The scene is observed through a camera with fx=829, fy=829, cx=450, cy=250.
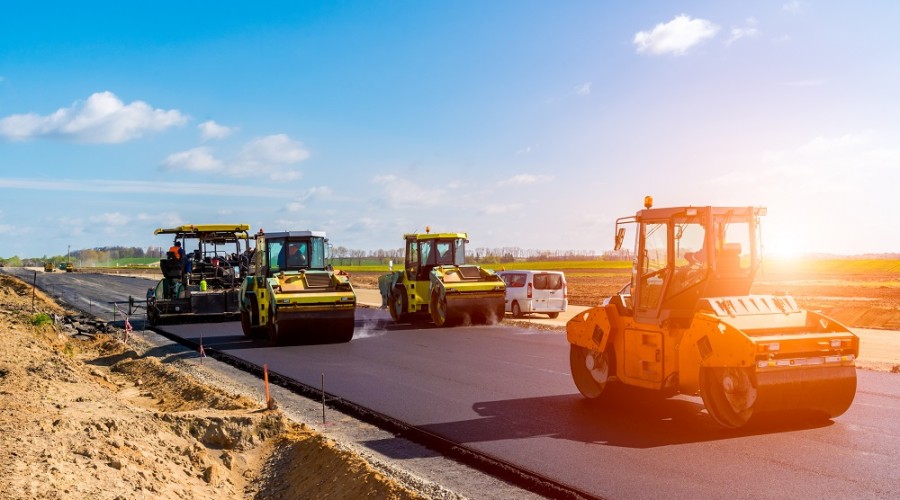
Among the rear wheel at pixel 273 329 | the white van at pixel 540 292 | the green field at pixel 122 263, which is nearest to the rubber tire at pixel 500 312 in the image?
the white van at pixel 540 292

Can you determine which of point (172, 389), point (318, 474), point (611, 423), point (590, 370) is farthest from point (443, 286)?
point (318, 474)

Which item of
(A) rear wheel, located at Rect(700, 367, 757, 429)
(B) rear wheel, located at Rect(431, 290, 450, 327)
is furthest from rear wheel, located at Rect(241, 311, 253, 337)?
(A) rear wheel, located at Rect(700, 367, 757, 429)

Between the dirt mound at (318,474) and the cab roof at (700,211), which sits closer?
the dirt mound at (318,474)

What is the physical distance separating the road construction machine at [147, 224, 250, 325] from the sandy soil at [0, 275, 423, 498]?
12.1m

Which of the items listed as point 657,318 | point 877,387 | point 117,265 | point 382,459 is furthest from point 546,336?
point 117,265

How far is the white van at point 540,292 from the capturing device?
1056 inches

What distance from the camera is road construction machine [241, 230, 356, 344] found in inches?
735

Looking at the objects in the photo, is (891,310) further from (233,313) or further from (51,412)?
(51,412)

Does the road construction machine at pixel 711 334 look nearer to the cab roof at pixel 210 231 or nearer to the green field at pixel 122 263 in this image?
the cab roof at pixel 210 231

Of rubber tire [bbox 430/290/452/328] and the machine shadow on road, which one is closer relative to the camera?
the machine shadow on road

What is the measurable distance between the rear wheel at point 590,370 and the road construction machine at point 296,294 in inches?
333

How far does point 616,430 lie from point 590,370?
1847mm

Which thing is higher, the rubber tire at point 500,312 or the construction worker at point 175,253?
the construction worker at point 175,253

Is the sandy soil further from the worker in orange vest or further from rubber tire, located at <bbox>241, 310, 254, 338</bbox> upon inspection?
the worker in orange vest
